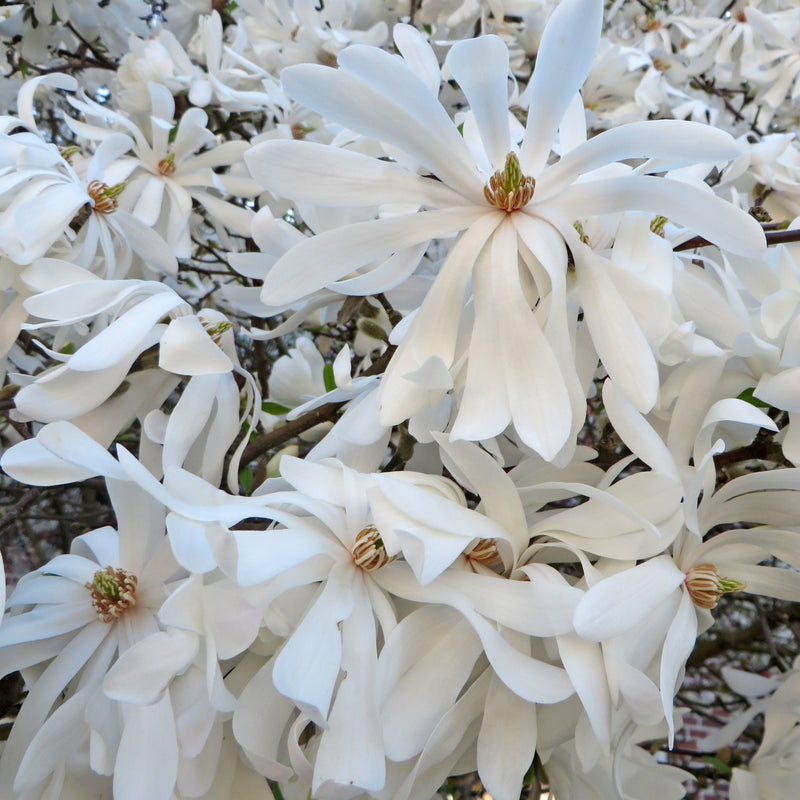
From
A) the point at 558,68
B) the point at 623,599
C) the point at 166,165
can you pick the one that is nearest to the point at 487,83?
the point at 558,68

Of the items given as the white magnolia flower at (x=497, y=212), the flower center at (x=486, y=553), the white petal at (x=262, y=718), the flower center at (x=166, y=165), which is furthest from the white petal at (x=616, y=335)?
the flower center at (x=166, y=165)

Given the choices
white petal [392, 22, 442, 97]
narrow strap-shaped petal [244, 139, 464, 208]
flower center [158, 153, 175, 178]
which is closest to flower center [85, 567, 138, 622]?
narrow strap-shaped petal [244, 139, 464, 208]

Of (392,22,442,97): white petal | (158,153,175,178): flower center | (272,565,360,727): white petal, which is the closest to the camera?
(272,565,360,727): white petal

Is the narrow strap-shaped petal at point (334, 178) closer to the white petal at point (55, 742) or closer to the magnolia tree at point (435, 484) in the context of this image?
the magnolia tree at point (435, 484)

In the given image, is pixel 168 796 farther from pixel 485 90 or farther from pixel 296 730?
pixel 485 90

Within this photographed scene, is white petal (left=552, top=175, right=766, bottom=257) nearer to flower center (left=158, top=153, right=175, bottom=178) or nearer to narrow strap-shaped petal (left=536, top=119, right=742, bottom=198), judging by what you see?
narrow strap-shaped petal (left=536, top=119, right=742, bottom=198)

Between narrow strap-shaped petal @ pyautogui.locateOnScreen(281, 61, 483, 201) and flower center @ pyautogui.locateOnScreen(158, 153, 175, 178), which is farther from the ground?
narrow strap-shaped petal @ pyautogui.locateOnScreen(281, 61, 483, 201)

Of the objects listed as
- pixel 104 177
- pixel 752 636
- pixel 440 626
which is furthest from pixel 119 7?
pixel 752 636
